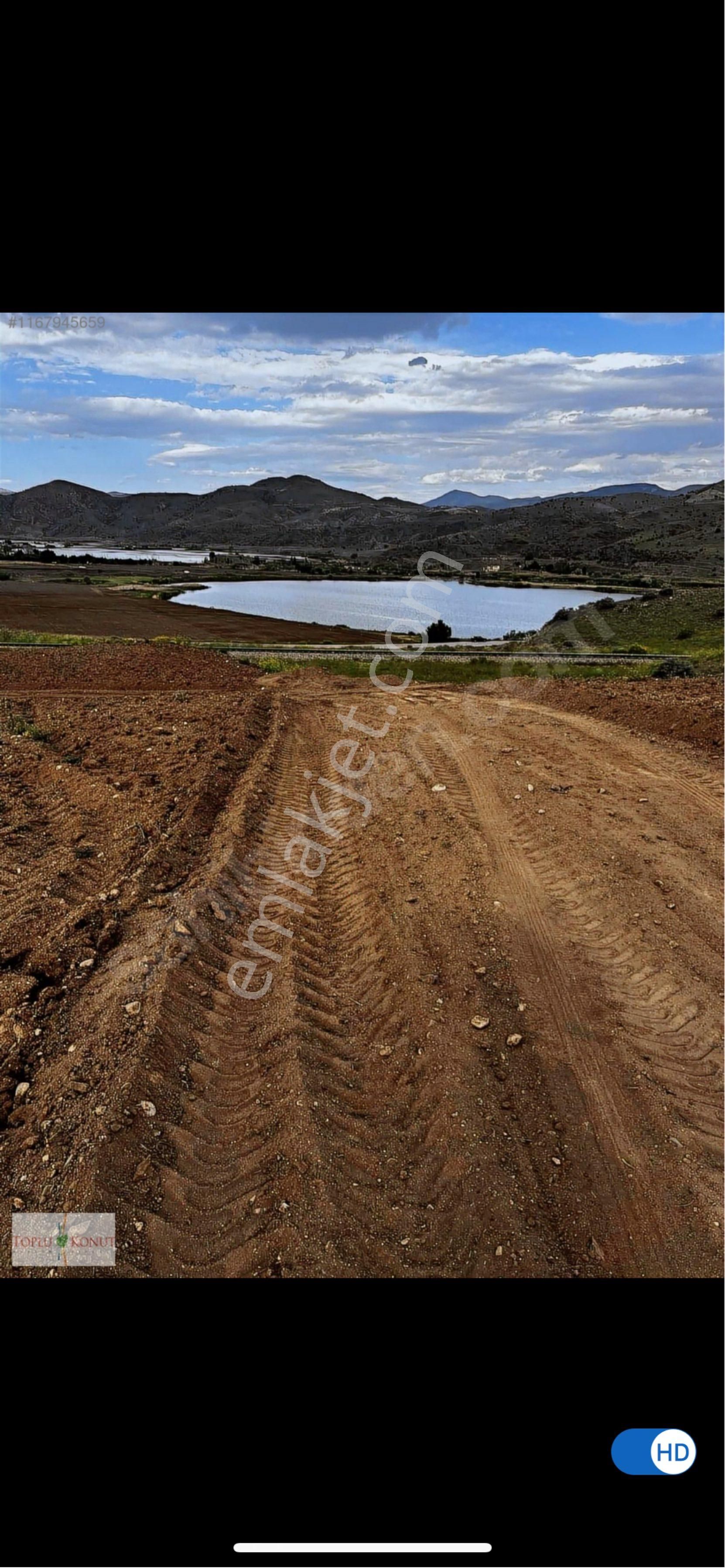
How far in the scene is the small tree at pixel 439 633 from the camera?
24156 mm

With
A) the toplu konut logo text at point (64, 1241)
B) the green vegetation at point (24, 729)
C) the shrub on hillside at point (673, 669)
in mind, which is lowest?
the toplu konut logo text at point (64, 1241)

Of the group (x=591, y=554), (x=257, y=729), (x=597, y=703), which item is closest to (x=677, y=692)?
(x=597, y=703)

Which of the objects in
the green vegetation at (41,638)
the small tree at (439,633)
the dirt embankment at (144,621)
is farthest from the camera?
the small tree at (439,633)

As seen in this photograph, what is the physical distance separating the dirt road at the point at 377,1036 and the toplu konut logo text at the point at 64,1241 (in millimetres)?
60

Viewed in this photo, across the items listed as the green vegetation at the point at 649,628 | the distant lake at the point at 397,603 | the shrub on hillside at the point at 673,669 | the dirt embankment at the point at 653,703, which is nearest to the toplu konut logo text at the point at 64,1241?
the dirt embankment at the point at 653,703

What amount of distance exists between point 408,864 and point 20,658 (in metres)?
12.4

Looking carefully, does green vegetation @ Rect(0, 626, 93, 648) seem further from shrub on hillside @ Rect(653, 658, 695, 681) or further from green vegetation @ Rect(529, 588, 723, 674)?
shrub on hillside @ Rect(653, 658, 695, 681)

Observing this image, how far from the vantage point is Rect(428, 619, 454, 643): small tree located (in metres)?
24.2

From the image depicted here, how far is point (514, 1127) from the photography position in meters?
3.45

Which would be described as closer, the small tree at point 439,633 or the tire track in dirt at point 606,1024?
the tire track in dirt at point 606,1024

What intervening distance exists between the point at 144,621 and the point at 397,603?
1746cm

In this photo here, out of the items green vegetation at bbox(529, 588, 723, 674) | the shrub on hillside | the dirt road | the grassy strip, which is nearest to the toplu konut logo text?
the dirt road

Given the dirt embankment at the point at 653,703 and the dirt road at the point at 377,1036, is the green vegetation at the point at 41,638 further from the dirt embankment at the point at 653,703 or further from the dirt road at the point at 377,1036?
the dirt road at the point at 377,1036

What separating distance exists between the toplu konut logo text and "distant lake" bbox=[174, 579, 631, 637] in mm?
25812
